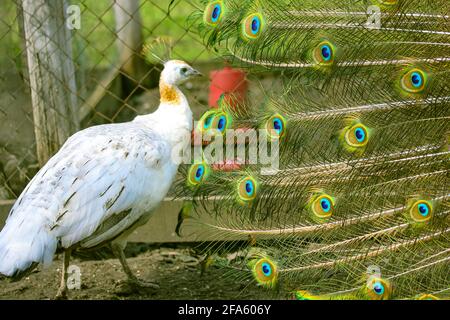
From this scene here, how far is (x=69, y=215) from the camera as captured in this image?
3.18 meters

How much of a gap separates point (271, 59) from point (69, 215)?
104 centimetres

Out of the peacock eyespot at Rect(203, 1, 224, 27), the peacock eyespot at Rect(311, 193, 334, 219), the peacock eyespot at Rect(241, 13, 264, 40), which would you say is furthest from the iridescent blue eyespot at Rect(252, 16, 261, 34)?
the peacock eyespot at Rect(311, 193, 334, 219)

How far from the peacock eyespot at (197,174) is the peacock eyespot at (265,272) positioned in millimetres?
455

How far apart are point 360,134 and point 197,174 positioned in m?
0.73

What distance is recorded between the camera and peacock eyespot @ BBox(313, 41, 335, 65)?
10.6 feet

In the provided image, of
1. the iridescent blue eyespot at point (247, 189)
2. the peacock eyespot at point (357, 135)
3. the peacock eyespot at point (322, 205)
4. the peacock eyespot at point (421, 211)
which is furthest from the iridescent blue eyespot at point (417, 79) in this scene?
the iridescent blue eyespot at point (247, 189)

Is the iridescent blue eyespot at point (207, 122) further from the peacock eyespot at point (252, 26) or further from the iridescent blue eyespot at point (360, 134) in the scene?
the iridescent blue eyespot at point (360, 134)

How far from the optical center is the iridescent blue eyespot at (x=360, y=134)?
10.6 feet

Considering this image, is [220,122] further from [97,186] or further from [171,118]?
[97,186]

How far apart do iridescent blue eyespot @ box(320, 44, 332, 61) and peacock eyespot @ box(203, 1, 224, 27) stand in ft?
1.50

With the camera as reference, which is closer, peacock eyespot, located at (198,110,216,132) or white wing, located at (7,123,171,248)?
white wing, located at (7,123,171,248)

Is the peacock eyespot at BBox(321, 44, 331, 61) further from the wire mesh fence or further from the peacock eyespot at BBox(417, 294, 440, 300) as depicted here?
the peacock eyespot at BBox(417, 294, 440, 300)

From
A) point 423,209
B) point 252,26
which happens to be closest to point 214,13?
point 252,26
